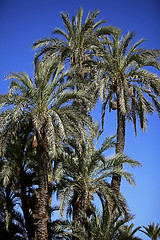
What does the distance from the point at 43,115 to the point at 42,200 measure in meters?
3.70

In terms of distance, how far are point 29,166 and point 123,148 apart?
5141mm

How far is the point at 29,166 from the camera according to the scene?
63.8ft

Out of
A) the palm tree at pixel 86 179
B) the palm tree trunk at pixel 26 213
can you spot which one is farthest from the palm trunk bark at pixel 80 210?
the palm tree trunk at pixel 26 213

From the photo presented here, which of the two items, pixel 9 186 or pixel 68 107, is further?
pixel 9 186

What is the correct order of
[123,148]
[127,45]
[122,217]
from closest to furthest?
[122,217]
[123,148]
[127,45]

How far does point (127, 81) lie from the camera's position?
64.3 feet

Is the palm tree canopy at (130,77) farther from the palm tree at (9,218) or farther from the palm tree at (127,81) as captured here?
the palm tree at (9,218)

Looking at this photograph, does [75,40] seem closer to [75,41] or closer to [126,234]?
[75,41]

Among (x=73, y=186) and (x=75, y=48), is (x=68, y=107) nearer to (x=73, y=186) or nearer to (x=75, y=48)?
(x=73, y=186)

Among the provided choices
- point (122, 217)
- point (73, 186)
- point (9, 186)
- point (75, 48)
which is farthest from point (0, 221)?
point (75, 48)

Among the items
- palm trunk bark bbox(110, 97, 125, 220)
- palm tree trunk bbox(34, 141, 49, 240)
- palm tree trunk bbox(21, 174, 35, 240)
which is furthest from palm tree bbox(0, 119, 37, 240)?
palm trunk bark bbox(110, 97, 125, 220)

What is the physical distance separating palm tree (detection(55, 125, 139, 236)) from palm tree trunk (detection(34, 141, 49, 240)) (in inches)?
45.0

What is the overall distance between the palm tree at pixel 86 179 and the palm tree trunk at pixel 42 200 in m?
1.14

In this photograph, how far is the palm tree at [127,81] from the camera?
1908 centimetres
